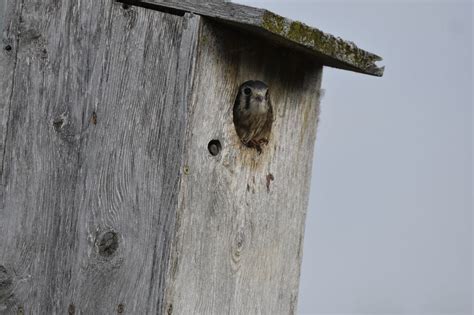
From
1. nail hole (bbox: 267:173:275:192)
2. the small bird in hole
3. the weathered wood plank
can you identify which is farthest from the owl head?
the weathered wood plank

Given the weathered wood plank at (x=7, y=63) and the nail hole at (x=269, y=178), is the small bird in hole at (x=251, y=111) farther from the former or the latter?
the weathered wood plank at (x=7, y=63)

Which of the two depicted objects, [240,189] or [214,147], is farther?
[240,189]

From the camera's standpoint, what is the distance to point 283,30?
464 cm

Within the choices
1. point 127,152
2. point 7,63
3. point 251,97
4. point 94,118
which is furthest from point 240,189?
point 7,63

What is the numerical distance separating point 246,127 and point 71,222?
2.66ft

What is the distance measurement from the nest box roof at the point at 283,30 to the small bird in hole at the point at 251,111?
0.21m

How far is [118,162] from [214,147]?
41cm

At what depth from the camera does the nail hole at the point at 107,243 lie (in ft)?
15.1

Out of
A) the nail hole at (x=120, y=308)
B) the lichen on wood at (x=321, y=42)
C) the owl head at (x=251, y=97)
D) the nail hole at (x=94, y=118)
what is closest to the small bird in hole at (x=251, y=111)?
the owl head at (x=251, y=97)

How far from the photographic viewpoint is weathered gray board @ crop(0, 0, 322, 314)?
454 centimetres

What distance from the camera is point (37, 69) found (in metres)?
4.76

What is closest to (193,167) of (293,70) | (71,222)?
(71,222)

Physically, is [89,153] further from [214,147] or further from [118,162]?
[214,147]

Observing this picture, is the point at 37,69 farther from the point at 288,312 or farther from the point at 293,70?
the point at 288,312
